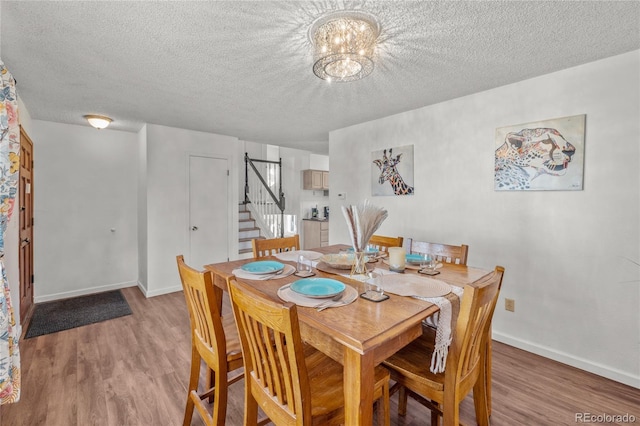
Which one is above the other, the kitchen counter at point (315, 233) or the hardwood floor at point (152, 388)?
the kitchen counter at point (315, 233)

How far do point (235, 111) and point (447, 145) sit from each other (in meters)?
2.35

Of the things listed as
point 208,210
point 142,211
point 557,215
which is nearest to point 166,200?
point 142,211

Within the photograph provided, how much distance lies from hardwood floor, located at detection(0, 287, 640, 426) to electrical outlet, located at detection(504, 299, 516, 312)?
13.2 inches

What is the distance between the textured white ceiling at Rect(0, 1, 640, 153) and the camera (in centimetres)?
156

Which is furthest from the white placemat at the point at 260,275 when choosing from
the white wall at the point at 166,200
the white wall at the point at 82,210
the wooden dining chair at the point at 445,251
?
the white wall at the point at 82,210

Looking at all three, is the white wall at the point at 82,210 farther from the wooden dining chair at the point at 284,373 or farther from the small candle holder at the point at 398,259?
the small candle holder at the point at 398,259

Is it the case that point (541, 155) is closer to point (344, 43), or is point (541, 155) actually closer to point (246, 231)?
point (344, 43)

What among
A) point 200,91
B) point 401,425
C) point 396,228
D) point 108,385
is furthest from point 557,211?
point 108,385

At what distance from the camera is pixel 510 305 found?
258 cm

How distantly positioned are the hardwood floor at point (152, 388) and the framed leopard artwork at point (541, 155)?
1.44 meters

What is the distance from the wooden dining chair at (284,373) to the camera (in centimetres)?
99

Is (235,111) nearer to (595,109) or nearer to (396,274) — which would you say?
(396,274)

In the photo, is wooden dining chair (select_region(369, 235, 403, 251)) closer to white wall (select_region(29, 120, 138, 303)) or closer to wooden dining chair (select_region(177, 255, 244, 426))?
wooden dining chair (select_region(177, 255, 244, 426))

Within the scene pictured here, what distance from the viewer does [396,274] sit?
5.63ft
